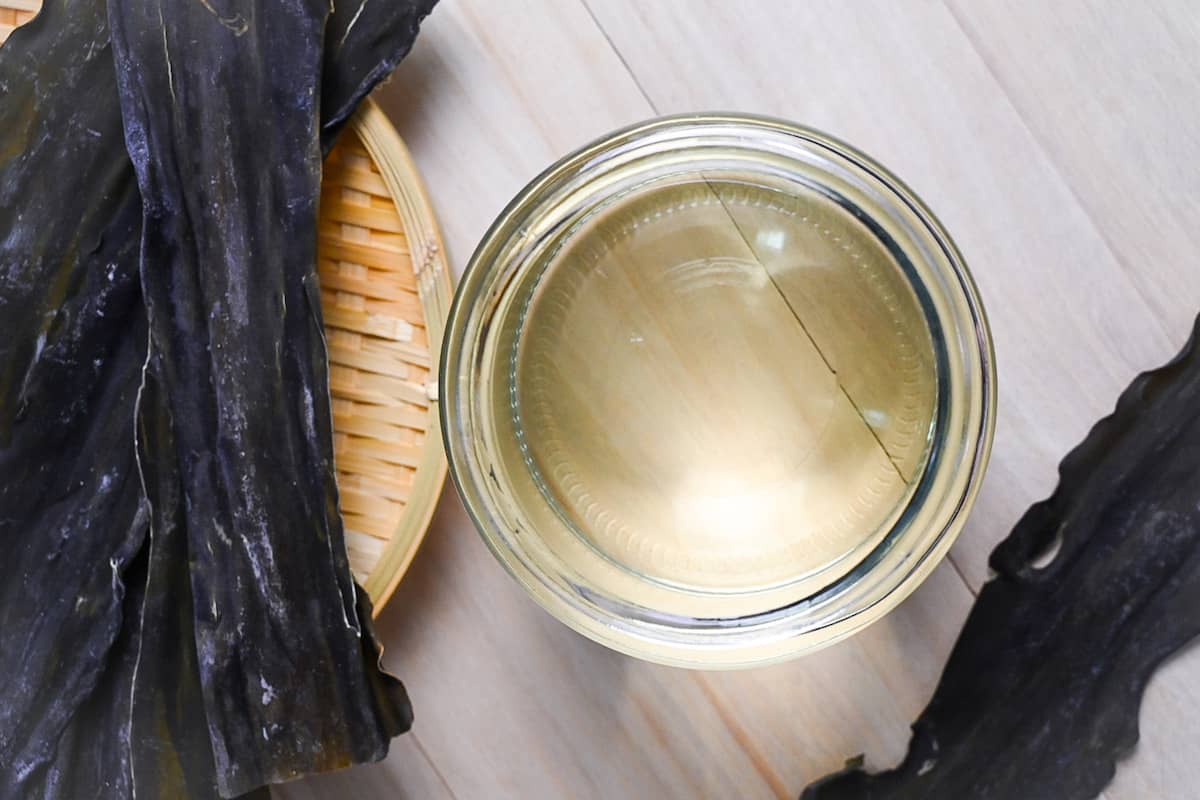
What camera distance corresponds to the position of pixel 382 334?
41 centimetres

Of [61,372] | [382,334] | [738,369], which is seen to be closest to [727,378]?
[738,369]

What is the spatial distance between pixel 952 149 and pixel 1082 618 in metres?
0.21

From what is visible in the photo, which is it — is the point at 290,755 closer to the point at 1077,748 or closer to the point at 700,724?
the point at 700,724

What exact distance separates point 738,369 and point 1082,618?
204mm

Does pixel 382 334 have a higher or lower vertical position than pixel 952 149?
lower

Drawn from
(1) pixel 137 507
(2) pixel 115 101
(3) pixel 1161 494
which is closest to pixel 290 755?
(1) pixel 137 507

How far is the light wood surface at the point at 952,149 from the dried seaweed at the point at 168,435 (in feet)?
0.18

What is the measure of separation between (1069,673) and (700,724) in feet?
0.53

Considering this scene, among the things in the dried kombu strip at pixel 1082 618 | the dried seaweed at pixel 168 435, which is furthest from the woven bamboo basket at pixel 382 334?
the dried kombu strip at pixel 1082 618

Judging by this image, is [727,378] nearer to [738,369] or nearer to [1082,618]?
[738,369]

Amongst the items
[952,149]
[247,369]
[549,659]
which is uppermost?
[952,149]

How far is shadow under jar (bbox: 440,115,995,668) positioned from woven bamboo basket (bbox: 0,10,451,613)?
0.15ft

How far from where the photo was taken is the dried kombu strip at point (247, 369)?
0.39 meters

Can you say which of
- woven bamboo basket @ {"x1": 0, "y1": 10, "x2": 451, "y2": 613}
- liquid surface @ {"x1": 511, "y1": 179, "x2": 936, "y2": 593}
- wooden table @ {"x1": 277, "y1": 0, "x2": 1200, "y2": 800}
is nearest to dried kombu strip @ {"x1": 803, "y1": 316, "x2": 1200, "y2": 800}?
wooden table @ {"x1": 277, "y1": 0, "x2": 1200, "y2": 800}
